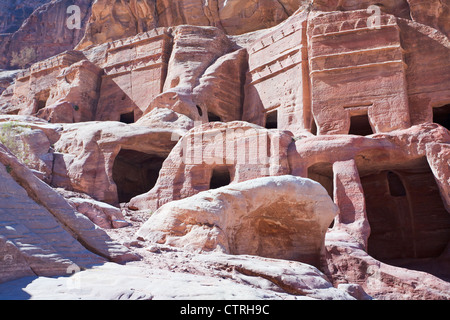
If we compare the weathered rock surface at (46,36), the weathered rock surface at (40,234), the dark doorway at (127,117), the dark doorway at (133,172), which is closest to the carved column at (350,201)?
the weathered rock surface at (40,234)

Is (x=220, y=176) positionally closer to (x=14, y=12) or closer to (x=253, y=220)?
(x=253, y=220)

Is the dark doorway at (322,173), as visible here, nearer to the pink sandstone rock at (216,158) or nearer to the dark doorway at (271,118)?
the pink sandstone rock at (216,158)

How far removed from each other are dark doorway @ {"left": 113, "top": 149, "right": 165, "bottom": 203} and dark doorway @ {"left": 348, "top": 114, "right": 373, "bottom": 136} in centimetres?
928

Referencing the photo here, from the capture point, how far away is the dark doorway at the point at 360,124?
63.6 feet

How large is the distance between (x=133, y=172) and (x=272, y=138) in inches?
332

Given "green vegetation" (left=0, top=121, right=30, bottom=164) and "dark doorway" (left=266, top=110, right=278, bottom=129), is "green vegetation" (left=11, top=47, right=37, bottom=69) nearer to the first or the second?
"green vegetation" (left=0, top=121, right=30, bottom=164)

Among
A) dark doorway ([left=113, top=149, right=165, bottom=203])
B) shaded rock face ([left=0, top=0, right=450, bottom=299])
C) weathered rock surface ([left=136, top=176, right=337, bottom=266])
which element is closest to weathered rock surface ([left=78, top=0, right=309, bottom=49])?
shaded rock face ([left=0, top=0, right=450, bottom=299])

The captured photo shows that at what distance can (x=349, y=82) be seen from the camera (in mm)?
18234

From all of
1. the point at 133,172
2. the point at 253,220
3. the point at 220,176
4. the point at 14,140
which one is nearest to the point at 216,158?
the point at 220,176

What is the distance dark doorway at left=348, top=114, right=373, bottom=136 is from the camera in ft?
63.6

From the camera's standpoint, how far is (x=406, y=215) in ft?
55.1

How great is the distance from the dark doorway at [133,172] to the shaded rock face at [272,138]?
0.08m

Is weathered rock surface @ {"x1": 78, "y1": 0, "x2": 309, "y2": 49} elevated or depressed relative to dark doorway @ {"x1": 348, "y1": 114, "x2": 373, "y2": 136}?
elevated
